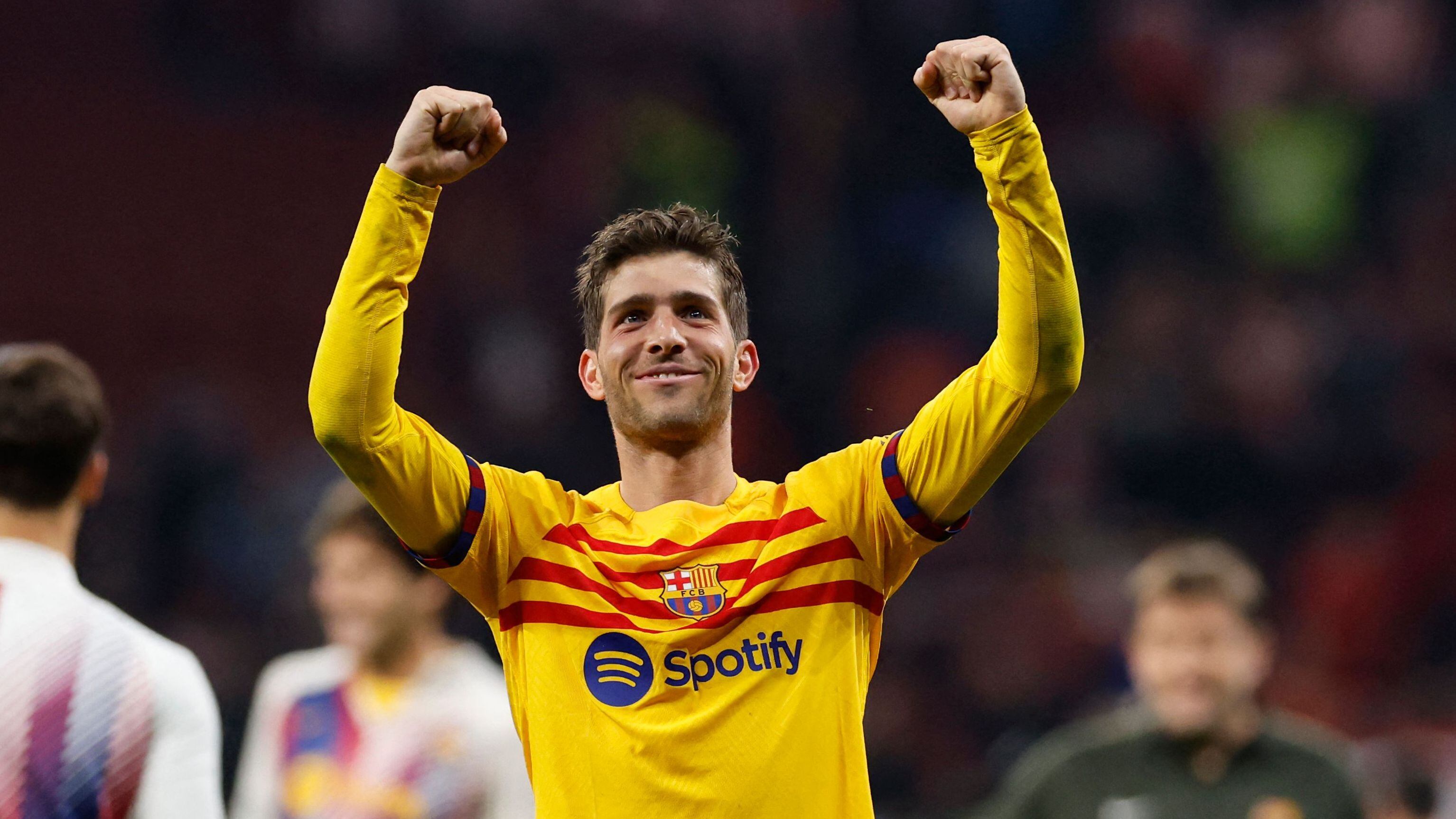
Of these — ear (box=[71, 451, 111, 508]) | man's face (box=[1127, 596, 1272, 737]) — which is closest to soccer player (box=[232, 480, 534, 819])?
ear (box=[71, 451, 111, 508])

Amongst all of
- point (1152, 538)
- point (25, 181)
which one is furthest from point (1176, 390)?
point (25, 181)

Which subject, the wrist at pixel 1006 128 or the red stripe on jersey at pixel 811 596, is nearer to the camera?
the wrist at pixel 1006 128

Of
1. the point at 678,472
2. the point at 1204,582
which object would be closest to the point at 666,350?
the point at 678,472

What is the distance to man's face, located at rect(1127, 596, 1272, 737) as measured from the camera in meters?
4.53

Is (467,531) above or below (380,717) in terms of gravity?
above

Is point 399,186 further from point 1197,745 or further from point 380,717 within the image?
point 1197,745

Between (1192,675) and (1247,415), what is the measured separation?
6270 millimetres

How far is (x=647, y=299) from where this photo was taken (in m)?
3.35

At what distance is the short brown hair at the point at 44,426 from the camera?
10.4 ft

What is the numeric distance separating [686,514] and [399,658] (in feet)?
6.49

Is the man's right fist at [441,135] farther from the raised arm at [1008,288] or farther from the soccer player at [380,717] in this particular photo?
the soccer player at [380,717]

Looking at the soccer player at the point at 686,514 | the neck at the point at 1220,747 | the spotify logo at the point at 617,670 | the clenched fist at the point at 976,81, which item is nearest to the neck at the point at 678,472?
the soccer player at the point at 686,514

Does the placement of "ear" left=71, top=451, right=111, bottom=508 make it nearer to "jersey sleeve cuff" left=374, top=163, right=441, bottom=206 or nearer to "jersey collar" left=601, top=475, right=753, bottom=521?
"jersey sleeve cuff" left=374, top=163, right=441, bottom=206

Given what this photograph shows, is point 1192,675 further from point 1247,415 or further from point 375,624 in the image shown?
point 1247,415
